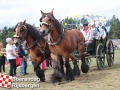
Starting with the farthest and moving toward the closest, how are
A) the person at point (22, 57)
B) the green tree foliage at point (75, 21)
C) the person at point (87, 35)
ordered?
the green tree foliage at point (75, 21), the person at point (22, 57), the person at point (87, 35)

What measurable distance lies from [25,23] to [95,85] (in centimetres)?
305

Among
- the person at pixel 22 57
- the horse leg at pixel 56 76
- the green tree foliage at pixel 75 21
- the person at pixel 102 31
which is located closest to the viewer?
the horse leg at pixel 56 76

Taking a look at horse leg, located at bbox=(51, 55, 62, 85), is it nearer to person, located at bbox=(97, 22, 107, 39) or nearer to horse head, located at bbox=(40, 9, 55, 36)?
horse head, located at bbox=(40, 9, 55, 36)

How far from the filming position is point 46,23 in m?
6.59

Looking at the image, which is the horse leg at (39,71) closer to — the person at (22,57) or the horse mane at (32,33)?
the horse mane at (32,33)

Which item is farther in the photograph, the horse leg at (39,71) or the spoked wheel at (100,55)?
the spoked wheel at (100,55)

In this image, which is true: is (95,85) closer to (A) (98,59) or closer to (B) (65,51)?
(B) (65,51)

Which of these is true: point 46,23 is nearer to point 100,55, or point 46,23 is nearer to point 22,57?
point 100,55

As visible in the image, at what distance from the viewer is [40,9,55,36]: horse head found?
21.2 ft

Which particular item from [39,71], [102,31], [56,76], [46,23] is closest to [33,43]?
[39,71]

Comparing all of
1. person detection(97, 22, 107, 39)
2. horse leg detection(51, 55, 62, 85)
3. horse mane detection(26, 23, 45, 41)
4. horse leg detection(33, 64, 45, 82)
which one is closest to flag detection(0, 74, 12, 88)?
horse leg detection(33, 64, 45, 82)

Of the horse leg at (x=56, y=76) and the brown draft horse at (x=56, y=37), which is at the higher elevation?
the brown draft horse at (x=56, y=37)

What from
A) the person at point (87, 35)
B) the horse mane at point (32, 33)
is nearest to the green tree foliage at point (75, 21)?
the person at point (87, 35)

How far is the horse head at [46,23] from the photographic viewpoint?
647 centimetres
